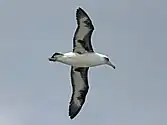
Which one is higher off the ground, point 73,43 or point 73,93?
point 73,43

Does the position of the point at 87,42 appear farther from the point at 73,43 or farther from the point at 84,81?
the point at 84,81

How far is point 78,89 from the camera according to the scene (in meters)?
40.9

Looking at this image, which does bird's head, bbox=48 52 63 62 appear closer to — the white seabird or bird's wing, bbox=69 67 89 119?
the white seabird

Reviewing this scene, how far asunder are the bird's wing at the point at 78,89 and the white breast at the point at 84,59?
1984mm

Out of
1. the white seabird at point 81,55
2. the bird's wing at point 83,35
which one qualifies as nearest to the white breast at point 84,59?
the white seabird at point 81,55

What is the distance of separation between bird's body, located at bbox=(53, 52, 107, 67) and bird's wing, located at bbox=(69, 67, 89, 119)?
1.97 m

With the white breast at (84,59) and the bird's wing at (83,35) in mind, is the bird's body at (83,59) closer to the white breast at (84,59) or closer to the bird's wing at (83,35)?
the white breast at (84,59)

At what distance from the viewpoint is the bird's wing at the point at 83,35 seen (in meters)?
37.3

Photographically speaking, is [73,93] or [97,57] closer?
[97,57]

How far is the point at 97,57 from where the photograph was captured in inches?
1489

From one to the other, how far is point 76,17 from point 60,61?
256 cm

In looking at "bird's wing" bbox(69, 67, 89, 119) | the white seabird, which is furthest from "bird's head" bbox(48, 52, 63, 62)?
"bird's wing" bbox(69, 67, 89, 119)

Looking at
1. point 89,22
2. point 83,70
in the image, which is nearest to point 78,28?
point 89,22

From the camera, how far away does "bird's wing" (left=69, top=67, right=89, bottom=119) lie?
131ft
